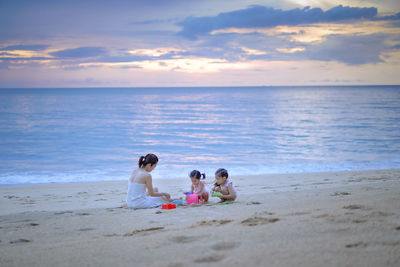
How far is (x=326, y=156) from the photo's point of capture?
1734 cm

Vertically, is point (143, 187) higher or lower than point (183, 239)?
higher

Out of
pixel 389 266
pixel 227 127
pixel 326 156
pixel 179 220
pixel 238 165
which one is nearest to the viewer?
pixel 389 266

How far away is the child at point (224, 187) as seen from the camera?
6109mm

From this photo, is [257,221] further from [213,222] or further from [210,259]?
[210,259]

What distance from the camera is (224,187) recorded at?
20.5 ft

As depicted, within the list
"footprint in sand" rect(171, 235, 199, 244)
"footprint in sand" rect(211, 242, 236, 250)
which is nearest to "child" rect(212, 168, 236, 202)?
"footprint in sand" rect(171, 235, 199, 244)

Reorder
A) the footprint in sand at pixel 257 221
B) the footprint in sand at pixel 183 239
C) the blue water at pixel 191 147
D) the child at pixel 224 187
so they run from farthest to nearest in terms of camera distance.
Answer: the blue water at pixel 191 147 → the child at pixel 224 187 → the footprint in sand at pixel 257 221 → the footprint in sand at pixel 183 239

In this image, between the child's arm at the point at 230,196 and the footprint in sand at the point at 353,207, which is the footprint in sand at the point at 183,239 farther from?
the child's arm at the point at 230,196

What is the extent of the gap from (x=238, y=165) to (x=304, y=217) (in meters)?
12.1

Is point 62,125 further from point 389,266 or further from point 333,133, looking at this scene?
point 389,266

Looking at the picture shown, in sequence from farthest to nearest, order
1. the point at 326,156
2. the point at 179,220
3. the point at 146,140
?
the point at 146,140 → the point at 326,156 → the point at 179,220

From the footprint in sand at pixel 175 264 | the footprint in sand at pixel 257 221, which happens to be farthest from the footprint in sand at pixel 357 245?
the footprint in sand at pixel 175 264

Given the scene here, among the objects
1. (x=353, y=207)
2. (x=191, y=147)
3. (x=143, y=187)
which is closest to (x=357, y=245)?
(x=353, y=207)

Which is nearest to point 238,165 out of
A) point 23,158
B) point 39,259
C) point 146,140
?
point 146,140
